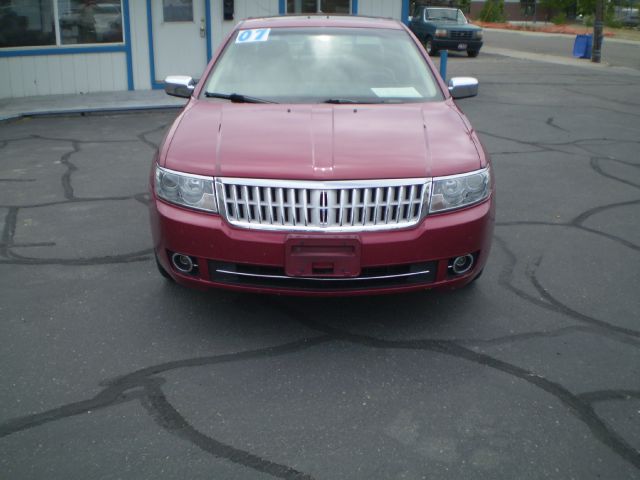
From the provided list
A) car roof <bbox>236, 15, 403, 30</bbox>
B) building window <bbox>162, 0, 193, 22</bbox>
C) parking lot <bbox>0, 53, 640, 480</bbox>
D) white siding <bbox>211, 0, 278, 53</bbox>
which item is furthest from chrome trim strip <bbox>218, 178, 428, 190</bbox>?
building window <bbox>162, 0, 193, 22</bbox>

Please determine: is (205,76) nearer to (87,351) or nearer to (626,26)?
(87,351)

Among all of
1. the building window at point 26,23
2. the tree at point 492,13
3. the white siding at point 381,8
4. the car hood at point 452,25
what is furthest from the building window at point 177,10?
the tree at point 492,13

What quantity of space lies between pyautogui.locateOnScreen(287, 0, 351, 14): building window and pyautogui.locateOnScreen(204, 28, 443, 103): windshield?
998 centimetres

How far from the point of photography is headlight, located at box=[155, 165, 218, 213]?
376 centimetres

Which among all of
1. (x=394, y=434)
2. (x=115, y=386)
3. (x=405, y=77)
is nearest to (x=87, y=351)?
(x=115, y=386)

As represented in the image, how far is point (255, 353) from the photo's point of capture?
386 centimetres

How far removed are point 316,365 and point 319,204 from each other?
2.70 ft

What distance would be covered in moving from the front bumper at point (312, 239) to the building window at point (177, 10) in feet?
34.5

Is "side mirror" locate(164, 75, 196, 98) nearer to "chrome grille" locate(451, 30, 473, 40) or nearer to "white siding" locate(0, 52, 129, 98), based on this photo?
"white siding" locate(0, 52, 129, 98)

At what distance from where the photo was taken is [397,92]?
4938mm

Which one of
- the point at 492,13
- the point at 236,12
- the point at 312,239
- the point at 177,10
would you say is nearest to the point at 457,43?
the point at 236,12

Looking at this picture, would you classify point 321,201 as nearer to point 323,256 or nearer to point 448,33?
point 323,256

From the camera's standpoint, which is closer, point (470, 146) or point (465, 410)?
point (465, 410)

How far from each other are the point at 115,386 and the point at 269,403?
29.9 inches
